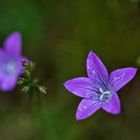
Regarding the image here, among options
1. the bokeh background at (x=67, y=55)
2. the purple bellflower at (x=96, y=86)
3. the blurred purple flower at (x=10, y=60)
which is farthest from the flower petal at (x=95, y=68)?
the blurred purple flower at (x=10, y=60)

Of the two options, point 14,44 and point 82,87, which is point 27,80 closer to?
point 82,87

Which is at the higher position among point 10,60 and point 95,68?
point 95,68

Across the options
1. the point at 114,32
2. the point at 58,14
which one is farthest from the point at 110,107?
the point at 58,14

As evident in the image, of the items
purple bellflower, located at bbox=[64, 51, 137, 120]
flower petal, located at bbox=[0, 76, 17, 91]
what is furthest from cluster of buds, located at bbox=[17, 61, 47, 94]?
flower petal, located at bbox=[0, 76, 17, 91]

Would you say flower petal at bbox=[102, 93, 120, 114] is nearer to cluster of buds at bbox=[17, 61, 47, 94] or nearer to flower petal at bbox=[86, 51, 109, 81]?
flower petal at bbox=[86, 51, 109, 81]

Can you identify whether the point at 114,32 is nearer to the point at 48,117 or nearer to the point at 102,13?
Answer: the point at 102,13

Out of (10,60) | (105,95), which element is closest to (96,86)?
(105,95)

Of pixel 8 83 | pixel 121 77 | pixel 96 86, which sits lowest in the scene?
pixel 8 83
